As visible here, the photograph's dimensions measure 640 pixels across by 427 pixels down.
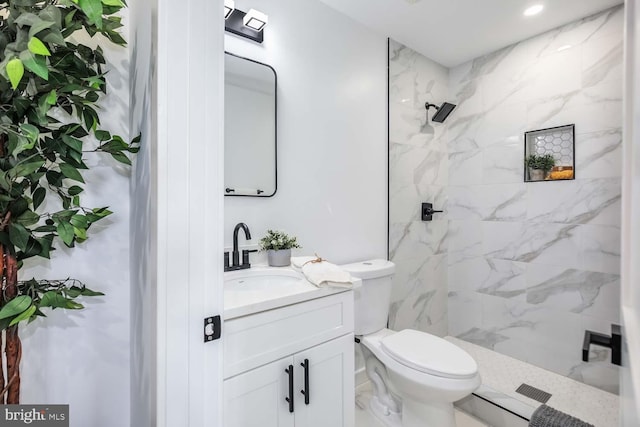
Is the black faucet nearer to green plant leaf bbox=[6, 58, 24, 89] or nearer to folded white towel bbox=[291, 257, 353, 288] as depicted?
folded white towel bbox=[291, 257, 353, 288]

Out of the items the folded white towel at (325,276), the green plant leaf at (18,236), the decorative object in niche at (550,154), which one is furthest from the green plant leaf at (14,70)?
the decorative object in niche at (550,154)

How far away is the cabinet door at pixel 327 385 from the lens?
3.87ft

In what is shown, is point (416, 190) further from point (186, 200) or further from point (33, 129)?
point (33, 129)

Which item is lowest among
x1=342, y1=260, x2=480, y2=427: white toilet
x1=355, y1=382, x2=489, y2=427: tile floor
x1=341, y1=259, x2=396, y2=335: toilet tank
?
x1=355, y1=382, x2=489, y2=427: tile floor

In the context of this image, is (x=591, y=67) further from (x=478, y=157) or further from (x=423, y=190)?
(x=423, y=190)

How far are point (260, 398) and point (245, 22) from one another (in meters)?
1.65

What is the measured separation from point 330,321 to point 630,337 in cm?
90

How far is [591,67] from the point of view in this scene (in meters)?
2.04

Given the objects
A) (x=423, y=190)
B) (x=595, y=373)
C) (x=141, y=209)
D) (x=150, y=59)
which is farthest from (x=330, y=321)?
(x=595, y=373)

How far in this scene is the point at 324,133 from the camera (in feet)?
6.35

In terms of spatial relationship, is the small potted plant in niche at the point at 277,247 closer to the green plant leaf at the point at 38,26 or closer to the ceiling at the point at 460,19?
the green plant leaf at the point at 38,26

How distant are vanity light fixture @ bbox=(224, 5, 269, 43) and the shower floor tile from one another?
2.45m

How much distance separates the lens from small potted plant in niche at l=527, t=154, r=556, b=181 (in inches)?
87.5

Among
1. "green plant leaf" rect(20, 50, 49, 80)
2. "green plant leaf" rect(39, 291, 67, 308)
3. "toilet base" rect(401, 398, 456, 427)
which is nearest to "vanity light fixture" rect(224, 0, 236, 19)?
"green plant leaf" rect(20, 50, 49, 80)
